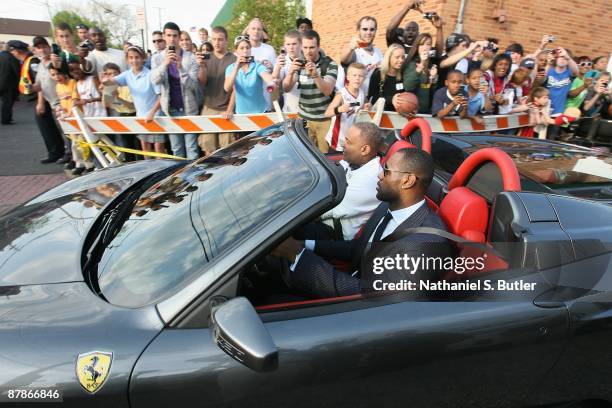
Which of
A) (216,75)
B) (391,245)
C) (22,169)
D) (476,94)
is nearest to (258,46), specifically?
(216,75)

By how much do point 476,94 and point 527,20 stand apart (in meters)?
6.60

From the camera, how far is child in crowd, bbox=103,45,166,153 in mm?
4785

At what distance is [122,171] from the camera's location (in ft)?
8.32

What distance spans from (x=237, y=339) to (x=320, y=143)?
3.72 m

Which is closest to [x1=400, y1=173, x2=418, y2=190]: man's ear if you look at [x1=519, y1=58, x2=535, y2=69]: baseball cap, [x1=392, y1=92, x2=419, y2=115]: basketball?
[x1=392, y1=92, x2=419, y2=115]: basketball

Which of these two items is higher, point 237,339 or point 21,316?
point 237,339

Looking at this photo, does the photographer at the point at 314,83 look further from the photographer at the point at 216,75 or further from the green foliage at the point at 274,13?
the green foliage at the point at 274,13

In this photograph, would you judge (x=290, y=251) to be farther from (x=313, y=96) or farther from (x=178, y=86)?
(x=178, y=86)

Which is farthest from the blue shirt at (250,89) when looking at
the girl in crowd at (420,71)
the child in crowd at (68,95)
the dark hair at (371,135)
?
the dark hair at (371,135)

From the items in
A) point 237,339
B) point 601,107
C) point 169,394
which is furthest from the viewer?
point 601,107

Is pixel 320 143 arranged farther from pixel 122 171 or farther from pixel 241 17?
pixel 241 17

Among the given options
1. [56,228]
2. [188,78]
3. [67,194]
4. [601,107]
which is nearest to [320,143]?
[188,78]

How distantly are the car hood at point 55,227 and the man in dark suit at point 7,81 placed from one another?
8729 mm

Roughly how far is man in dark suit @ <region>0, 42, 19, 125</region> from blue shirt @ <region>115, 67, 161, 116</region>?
19.9ft
